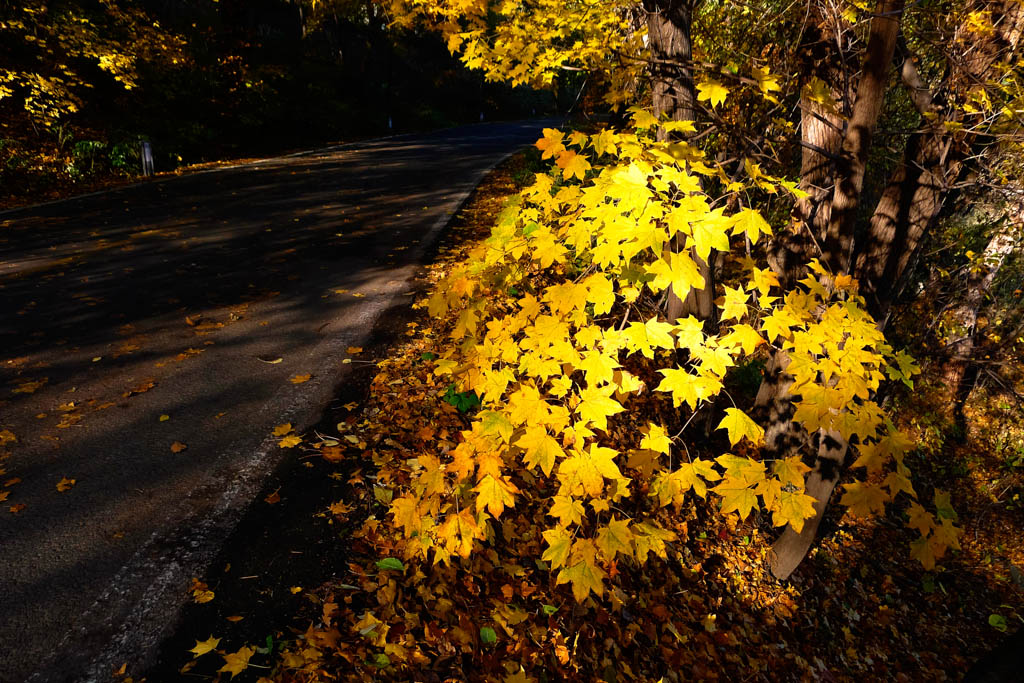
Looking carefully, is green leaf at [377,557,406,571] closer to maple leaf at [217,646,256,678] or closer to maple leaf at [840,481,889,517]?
maple leaf at [217,646,256,678]

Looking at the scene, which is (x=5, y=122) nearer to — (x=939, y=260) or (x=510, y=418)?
(x=510, y=418)

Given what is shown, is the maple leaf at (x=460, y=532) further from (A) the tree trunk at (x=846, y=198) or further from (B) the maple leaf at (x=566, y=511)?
(A) the tree trunk at (x=846, y=198)

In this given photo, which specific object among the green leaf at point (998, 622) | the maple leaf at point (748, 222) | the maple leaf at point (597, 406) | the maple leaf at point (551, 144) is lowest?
the green leaf at point (998, 622)

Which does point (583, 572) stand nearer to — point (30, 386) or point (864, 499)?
point (864, 499)

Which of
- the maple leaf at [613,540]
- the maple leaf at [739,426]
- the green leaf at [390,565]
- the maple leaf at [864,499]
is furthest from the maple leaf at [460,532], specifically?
the maple leaf at [864,499]

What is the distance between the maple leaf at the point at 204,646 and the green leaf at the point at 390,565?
33.4 inches

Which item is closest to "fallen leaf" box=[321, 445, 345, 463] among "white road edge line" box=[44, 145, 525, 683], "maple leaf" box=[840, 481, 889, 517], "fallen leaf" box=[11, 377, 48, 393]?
"white road edge line" box=[44, 145, 525, 683]

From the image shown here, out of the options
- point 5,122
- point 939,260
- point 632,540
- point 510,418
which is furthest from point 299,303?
point 5,122

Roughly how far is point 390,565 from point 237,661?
84 cm

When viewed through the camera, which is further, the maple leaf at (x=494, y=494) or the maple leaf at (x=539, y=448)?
the maple leaf at (x=494, y=494)

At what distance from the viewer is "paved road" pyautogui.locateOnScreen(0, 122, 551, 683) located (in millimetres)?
2678

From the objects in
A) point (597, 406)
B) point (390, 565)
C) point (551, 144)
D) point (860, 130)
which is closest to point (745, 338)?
point (597, 406)

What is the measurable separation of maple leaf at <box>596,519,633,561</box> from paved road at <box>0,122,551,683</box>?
2.25m

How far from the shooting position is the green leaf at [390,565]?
2.94 m
